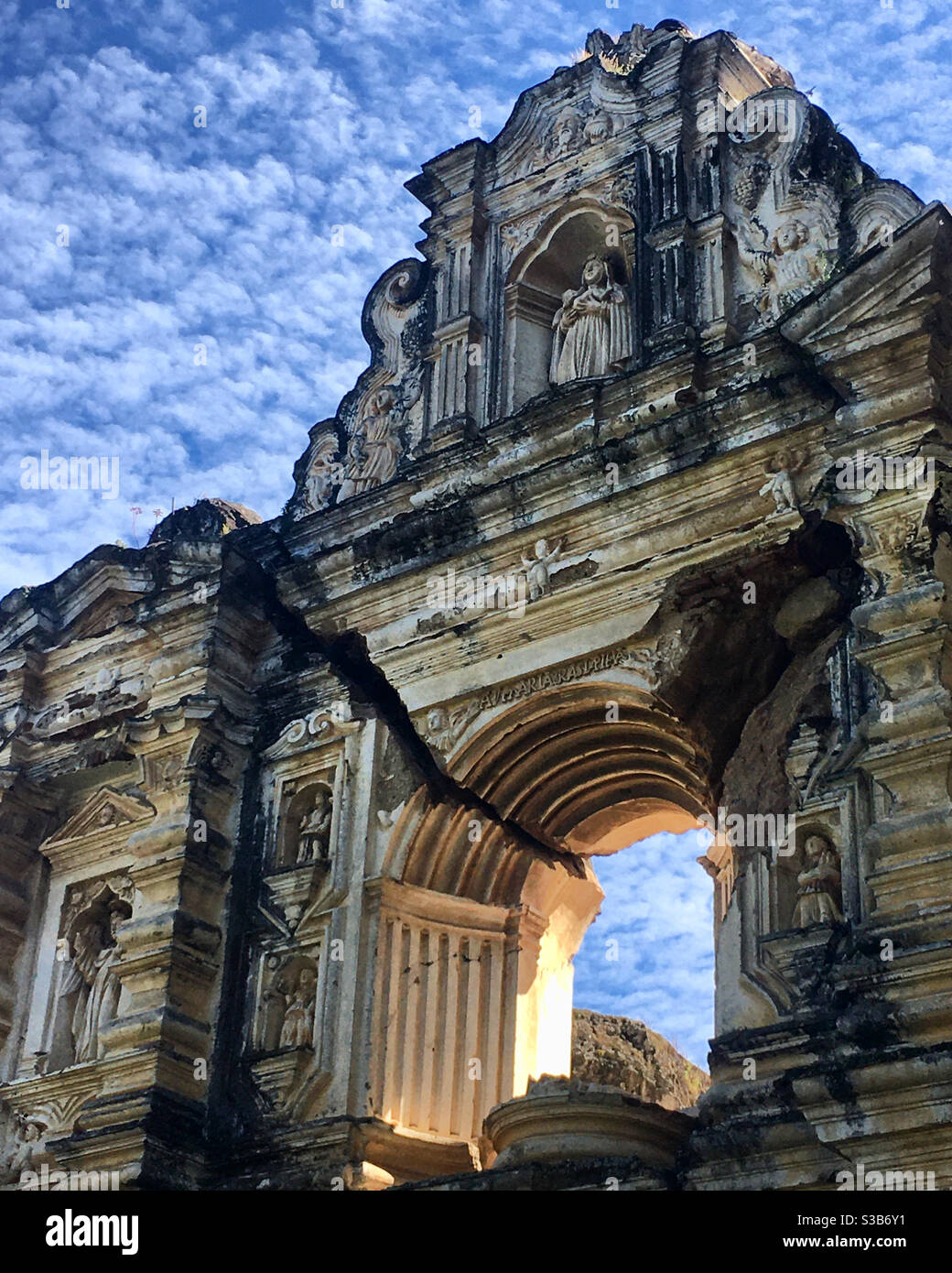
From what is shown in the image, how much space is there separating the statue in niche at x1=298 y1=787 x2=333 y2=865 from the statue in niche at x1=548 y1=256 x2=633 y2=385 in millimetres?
3325

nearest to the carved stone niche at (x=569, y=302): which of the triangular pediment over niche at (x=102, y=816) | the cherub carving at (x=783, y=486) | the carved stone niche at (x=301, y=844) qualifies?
the cherub carving at (x=783, y=486)

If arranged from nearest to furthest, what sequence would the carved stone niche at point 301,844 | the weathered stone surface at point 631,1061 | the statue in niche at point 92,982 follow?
the carved stone niche at point 301,844 → the statue in niche at point 92,982 → the weathered stone surface at point 631,1061

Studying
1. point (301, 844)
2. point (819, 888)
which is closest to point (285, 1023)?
point (301, 844)

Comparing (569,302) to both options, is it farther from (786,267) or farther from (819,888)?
(819,888)

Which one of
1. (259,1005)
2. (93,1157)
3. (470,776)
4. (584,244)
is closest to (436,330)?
(584,244)

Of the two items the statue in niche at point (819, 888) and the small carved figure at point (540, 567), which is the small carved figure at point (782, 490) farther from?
the statue in niche at point (819, 888)

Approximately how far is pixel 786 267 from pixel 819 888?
4640 mm

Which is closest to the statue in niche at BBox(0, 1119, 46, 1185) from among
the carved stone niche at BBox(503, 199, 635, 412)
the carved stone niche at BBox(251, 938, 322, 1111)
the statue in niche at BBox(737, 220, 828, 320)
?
the carved stone niche at BBox(251, 938, 322, 1111)

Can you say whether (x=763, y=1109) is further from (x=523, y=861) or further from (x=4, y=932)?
(x=4, y=932)

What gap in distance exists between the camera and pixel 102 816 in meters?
15.6

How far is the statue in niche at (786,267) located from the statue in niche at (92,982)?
20.1 feet

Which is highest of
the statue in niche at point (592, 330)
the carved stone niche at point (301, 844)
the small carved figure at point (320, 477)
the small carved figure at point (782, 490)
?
the statue in niche at point (592, 330)

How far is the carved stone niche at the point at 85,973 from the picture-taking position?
1482 centimetres

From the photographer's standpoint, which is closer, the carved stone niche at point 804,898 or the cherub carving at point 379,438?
the carved stone niche at point 804,898
